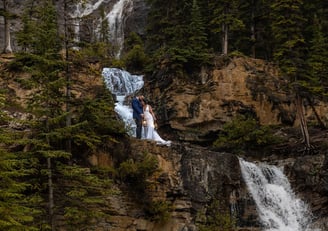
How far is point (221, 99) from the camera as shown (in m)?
33.5

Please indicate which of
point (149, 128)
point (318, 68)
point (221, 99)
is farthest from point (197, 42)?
point (149, 128)

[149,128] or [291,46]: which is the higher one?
[291,46]

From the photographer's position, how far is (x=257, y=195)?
22.9 meters

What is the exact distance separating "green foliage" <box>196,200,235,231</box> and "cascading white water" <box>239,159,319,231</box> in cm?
238

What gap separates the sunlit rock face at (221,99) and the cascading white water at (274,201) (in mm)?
8955

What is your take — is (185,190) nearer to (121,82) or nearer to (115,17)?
(121,82)

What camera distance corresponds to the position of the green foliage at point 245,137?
29.2 metres

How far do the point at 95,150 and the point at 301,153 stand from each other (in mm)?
14143

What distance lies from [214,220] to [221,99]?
1457 cm

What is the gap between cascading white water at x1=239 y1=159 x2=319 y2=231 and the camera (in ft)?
73.5

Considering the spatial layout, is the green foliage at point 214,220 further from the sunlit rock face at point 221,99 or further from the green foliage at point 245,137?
the sunlit rock face at point 221,99

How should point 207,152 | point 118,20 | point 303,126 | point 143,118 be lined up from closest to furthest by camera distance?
1. point 143,118
2. point 207,152
3. point 303,126
4. point 118,20

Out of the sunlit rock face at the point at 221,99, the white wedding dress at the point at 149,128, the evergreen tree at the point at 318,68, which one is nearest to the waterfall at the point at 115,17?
the sunlit rock face at the point at 221,99

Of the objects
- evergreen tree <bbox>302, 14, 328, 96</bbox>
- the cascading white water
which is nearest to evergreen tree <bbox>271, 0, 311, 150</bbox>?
evergreen tree <bbox>302, 14, 328, 96</bbox>
